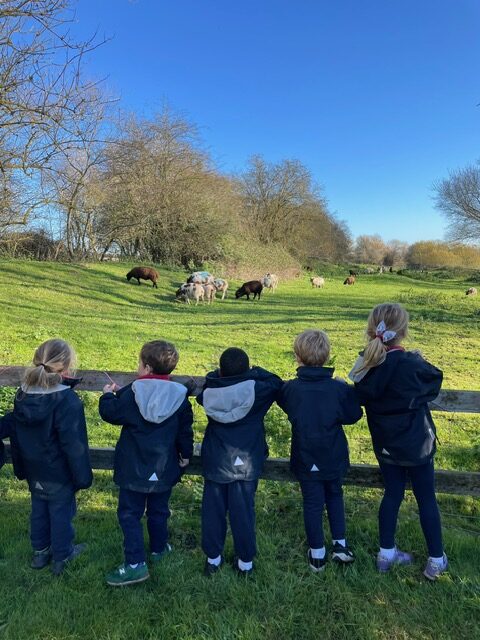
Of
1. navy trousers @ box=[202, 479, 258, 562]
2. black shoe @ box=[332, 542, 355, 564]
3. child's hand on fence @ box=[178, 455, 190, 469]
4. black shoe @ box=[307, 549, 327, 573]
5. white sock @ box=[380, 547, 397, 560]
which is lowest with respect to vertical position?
black shoe @ box=[307, 549, 327, 573]

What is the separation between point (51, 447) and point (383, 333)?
2.31 meters

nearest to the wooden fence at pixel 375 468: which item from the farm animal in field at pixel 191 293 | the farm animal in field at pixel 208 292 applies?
the farm animal in field at pixel 191 293

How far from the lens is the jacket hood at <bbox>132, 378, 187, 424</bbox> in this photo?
286 centimetres

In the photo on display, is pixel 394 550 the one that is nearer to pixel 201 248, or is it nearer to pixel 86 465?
pixel 86 465

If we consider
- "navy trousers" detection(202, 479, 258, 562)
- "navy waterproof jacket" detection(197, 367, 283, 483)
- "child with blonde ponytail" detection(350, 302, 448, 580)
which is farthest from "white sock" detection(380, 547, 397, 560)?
"navy waterproof jacket" detection(197, 367, 283, 483)

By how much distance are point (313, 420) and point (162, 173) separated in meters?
31.9

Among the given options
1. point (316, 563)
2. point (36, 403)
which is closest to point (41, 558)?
point (36, 403)

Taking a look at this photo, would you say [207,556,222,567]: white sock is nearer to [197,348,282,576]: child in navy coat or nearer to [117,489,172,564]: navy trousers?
[197,348,282,576]: child in navy coat

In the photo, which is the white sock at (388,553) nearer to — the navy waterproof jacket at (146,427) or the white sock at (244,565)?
the white sock at (244,565)

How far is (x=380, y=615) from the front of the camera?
2.53m

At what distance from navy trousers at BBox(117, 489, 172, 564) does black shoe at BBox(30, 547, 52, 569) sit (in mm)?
556

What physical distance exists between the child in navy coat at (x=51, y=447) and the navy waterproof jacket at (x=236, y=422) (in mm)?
856

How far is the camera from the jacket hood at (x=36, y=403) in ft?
9.25

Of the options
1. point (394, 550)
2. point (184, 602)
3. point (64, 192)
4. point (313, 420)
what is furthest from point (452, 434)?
point (64, 192)
